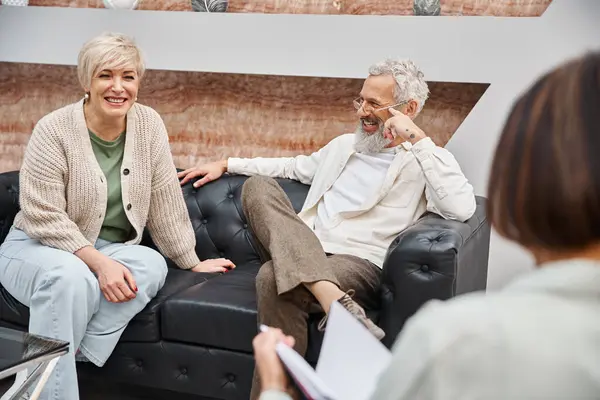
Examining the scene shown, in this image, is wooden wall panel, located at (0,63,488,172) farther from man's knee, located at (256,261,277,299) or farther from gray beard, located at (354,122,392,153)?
man's knee, located at (256,261,277,299)

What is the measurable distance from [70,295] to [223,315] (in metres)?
0.52

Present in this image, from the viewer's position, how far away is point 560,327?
69 cm

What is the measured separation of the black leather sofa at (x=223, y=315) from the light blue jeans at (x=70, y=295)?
8 cm

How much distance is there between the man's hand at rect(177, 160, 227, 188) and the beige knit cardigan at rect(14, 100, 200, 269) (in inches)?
14.1

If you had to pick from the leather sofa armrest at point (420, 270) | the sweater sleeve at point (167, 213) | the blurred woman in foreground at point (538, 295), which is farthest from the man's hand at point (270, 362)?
the sweater sleeve at point (167, 213)

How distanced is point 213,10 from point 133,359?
1760mm

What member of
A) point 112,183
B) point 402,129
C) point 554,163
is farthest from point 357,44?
point 554,163

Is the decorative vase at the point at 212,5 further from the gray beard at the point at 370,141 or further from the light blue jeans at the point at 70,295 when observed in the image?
the light blue jeans at the point at 70,295

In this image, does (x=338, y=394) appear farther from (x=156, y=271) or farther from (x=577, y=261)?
(x=156, y=271)

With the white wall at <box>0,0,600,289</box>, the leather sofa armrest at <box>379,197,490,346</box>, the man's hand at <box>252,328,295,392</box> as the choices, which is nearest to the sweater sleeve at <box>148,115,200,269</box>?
the white wall at <box>0,0,600,289</box>

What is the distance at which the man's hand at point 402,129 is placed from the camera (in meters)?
2.70

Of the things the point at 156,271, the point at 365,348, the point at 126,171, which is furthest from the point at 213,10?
the point at 365,348

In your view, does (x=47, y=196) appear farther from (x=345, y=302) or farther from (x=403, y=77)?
(x=403, y=77)

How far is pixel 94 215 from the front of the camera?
2.68 m
